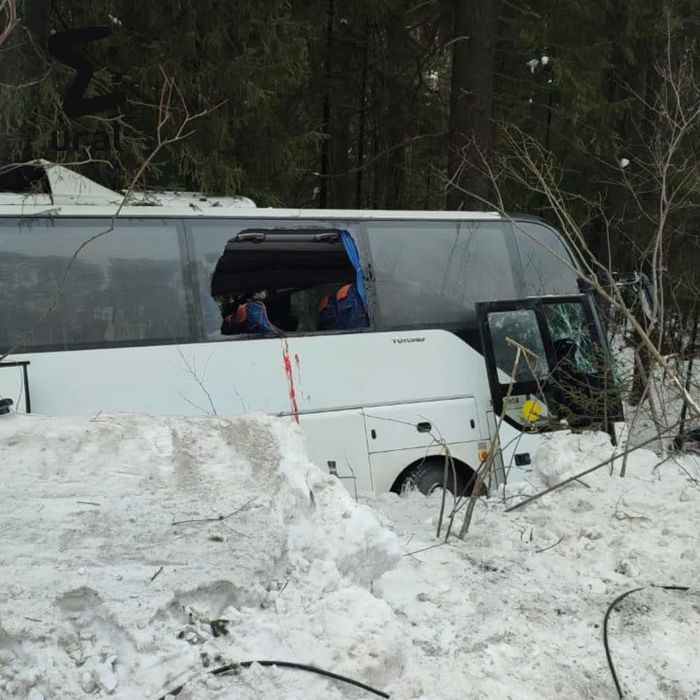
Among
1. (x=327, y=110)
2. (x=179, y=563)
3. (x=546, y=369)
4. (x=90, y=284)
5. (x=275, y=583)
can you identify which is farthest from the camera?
(x=327, y=110)

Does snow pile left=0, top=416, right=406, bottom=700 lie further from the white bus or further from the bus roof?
the bus roof

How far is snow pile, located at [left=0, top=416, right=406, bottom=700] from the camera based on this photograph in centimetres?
240

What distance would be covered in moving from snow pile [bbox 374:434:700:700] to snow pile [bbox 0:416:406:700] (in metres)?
0.27

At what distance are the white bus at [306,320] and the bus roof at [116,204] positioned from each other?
0.02 meters

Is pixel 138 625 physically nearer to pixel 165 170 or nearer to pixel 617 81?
pixel 165 170

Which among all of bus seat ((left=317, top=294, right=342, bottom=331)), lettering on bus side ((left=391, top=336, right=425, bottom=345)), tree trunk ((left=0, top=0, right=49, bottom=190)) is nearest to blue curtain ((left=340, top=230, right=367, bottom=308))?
bus seat ((left=317, top=294, right=342, bottom=331))

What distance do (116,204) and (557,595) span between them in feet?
13.4

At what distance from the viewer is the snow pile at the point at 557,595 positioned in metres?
2.93

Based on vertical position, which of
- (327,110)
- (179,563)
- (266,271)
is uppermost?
(327,110)

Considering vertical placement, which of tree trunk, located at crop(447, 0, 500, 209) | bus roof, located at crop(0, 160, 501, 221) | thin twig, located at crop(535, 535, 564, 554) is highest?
tree trunk, located at crop(447, 0, 500, 209)

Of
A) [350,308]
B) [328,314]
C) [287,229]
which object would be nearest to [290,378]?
[328,314]

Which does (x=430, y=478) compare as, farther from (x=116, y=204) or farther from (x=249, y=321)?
(x=116, y=204)

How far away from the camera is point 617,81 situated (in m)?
14.2

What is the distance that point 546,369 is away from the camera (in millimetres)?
6625
